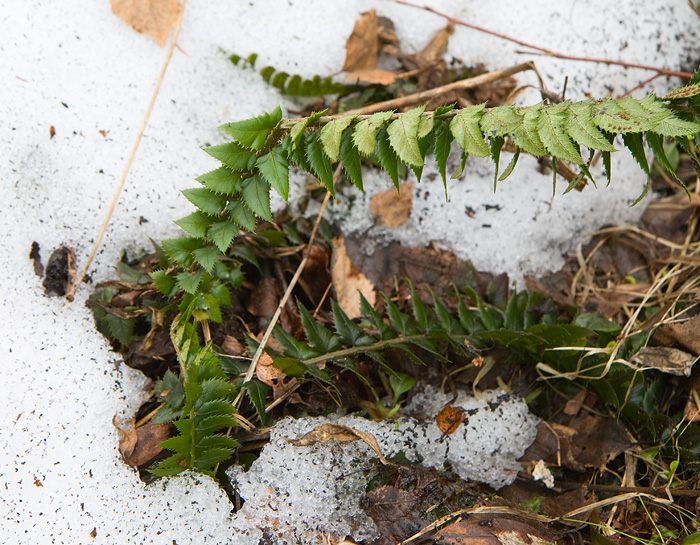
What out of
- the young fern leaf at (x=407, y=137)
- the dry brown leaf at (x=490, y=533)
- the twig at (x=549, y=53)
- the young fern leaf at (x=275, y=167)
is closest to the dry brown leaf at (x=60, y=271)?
the young fern leaf at (x=275, y=167)

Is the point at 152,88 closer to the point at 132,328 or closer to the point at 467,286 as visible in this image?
the point at 132,328

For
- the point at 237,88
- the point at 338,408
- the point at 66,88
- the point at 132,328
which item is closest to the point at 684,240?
the point at 338,408

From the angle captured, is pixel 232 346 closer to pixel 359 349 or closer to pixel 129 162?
pixel 359 349

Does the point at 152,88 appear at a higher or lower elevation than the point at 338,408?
higher

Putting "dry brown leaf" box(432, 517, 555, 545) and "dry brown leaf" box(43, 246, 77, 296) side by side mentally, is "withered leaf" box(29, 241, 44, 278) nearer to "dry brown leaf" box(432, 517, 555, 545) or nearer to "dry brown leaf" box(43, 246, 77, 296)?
"dry brown leaf" box(43, 246, 77, 296)

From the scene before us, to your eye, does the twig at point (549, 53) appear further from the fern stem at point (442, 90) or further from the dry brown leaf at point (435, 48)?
the fern stem at point (442, 90)

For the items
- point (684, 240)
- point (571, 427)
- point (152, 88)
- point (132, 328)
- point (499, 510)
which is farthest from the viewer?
point (684, 240)

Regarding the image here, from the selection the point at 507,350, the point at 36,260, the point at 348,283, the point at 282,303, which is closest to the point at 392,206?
the point at 348,283

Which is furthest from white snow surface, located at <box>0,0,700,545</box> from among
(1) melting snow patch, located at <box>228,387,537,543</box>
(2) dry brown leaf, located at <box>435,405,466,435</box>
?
(2) dry brown leaf, located at <box>435,405,466,435</box>
